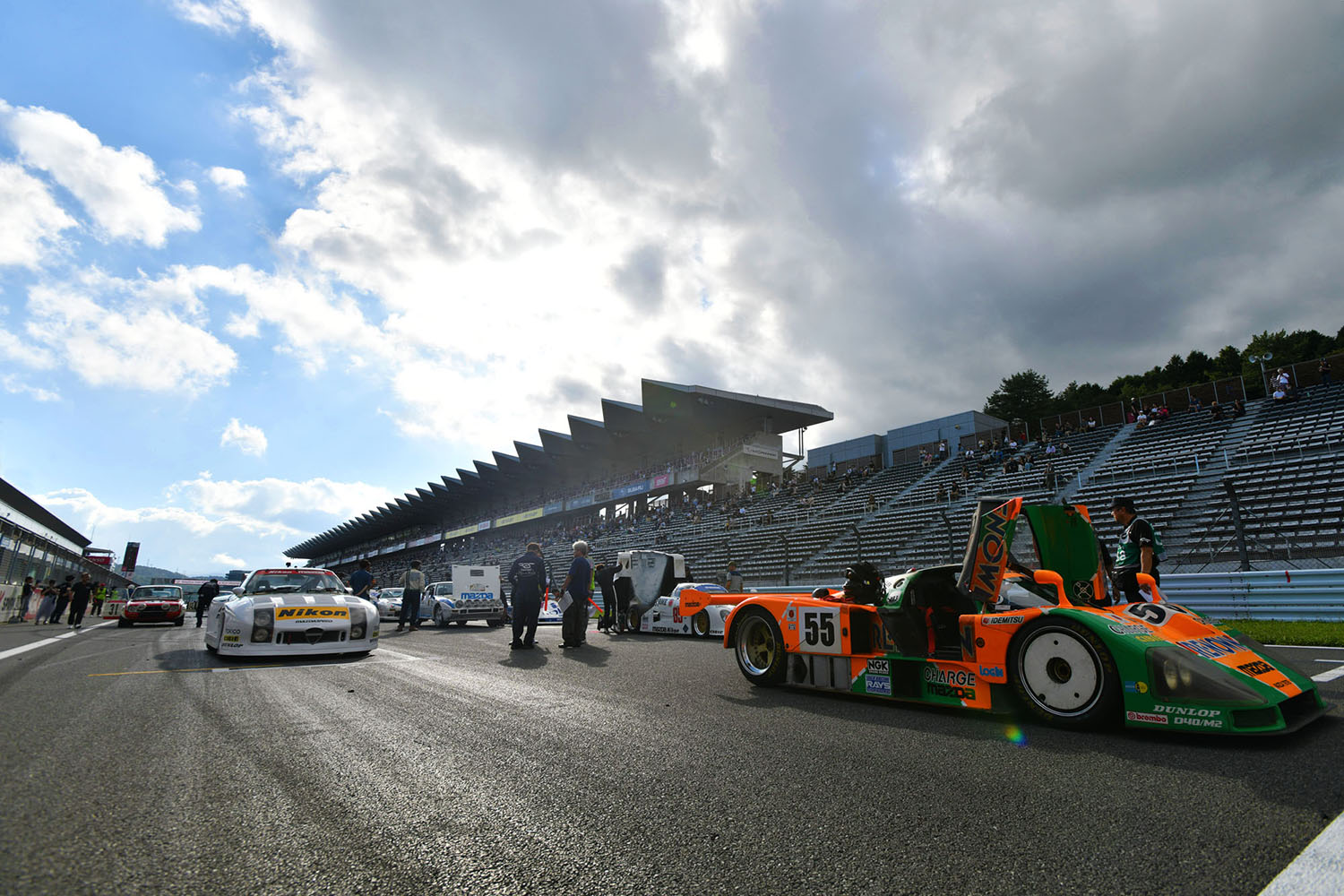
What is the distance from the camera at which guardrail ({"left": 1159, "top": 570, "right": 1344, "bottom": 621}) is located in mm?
10148

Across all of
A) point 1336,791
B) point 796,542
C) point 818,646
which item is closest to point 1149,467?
point 796,542

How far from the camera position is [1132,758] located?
3.39 meters

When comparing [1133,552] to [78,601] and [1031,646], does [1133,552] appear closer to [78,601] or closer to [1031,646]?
[1031,646]

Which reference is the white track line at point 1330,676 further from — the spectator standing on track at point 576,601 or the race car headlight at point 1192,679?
the spectator standing on track at point 576,601

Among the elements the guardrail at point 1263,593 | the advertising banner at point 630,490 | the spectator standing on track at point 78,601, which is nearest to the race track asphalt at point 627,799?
the guardrail at point 1263,593

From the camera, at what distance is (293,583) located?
30.7 ft

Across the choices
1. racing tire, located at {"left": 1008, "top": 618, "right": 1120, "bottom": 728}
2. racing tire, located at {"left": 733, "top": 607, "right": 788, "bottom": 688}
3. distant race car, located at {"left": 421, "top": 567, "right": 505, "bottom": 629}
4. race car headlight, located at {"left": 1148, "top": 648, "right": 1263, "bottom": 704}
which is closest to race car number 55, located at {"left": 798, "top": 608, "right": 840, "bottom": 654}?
racing tire, located at {"left": 733, "top": 607, "right": 788, "bottom": 688}

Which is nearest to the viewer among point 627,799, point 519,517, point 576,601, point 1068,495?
point 627,799

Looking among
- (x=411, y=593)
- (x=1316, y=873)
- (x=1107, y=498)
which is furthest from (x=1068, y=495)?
(x=1316, y=873)

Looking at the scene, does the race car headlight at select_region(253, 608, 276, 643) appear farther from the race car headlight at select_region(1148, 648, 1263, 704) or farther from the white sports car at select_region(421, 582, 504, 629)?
the white sports car at select_region(421, 582, 504, 629)

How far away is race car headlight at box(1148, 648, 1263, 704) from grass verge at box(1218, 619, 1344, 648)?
423 centimetres

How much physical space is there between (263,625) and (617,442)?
41277 millimetres

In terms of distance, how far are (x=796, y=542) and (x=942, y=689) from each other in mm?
18834

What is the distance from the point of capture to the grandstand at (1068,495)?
13.7 m
